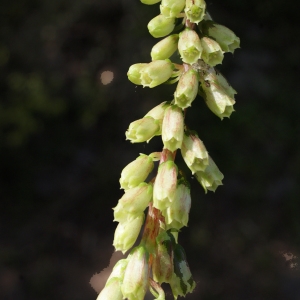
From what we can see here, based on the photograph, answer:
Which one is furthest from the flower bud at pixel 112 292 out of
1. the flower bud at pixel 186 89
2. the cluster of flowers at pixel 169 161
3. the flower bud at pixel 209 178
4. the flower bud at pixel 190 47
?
the flower bud at pixel 190 47

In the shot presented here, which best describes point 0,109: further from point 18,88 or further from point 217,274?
point 217,274

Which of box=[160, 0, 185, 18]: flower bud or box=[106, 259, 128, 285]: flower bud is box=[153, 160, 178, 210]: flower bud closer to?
box=[106, 259, 128, 285]: flower bud

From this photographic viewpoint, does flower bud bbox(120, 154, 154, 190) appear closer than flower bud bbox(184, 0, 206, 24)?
No

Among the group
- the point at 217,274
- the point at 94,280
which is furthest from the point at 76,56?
the point at 217,274

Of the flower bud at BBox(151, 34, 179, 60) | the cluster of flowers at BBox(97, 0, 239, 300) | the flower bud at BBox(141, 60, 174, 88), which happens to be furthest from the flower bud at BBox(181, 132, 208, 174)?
the flower bud at BBox(151, 34, 179, 60)

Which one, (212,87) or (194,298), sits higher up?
(194,298)

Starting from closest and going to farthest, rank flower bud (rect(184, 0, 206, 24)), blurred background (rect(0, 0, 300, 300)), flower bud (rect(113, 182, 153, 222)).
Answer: flower bud (rect(184, 0, 206, 24)) < flower bud (rect(113, 182, 153, 222)) < blurred background (rect(0, 0, 300, 300))
